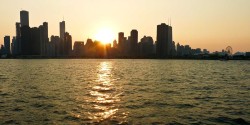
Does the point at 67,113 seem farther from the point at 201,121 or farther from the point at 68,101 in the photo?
the point at 201,121

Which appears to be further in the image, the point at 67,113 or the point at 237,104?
the point at 237,104

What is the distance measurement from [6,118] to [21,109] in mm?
5474

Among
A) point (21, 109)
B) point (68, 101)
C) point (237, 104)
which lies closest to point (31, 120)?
point (21, 109)

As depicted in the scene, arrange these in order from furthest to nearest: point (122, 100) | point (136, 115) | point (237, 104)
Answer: point (122, 100), point (237, 104), point (136, 115)

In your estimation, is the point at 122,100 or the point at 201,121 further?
the point at 122,100

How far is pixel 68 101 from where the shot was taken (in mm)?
46344

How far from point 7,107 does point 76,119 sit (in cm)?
1298

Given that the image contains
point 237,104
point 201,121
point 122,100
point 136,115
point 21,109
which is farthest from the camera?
point 122,100

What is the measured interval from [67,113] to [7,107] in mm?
10048

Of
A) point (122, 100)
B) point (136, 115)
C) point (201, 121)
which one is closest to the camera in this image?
point (201, 121)

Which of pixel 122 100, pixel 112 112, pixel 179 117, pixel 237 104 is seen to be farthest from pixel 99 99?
pixel 237 104

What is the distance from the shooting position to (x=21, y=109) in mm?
39969

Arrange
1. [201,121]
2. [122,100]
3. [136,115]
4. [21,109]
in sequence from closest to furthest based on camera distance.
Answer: [201,121]
[136,115]
[21,109]
[122,100]

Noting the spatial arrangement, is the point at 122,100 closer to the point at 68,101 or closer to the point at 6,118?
the point at 68,101
